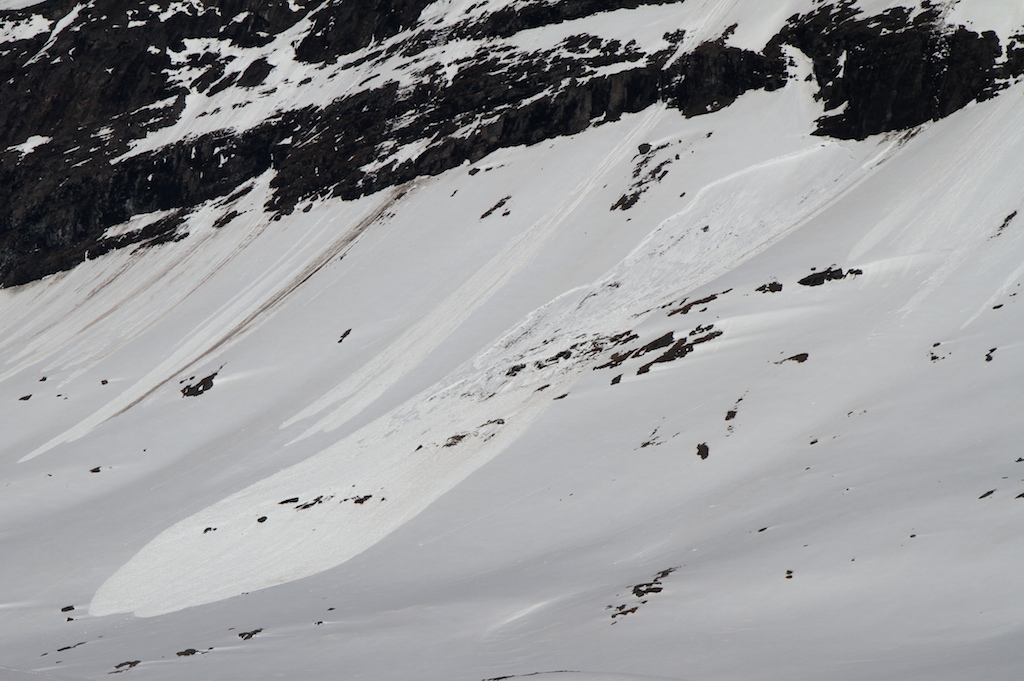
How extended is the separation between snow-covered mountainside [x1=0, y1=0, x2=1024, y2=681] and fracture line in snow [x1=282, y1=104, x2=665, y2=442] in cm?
31

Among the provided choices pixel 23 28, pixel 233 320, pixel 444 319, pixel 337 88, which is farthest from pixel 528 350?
pixel 23 28

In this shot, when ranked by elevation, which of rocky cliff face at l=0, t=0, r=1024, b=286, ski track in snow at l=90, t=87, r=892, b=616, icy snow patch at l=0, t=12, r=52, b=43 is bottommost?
ski track in snow at l=90, t=87, r=892, b=616

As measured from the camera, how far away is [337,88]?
7994cm

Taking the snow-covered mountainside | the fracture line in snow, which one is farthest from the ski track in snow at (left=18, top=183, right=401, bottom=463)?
the fracture line in snow

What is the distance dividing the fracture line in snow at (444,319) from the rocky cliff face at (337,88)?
8.68 metres

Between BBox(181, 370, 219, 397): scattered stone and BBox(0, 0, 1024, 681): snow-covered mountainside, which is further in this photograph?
BBox(181, 370, 219, 397): scattered stone

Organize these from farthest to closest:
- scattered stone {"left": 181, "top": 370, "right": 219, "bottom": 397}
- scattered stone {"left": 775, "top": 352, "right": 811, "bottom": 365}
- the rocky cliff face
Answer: the rocky cliff face < scattered stone {"left": 181, "top": 370, "right": 219, "bottom": 397} < scattered stone {"left": 775, "top": 352, "right": 811, "bottom": 365}

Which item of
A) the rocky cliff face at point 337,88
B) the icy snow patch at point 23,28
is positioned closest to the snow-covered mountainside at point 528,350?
the rocky cliff face at point 337,88

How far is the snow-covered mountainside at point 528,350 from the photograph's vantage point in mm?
18344

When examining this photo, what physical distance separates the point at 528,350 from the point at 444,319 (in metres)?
8.36

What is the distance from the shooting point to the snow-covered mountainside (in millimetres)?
18344

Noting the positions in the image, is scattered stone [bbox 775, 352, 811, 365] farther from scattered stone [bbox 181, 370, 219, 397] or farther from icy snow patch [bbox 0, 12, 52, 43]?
icy snow patch [bbox 0, 12, 52, 43]

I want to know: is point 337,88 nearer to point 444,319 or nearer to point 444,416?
point 444,319

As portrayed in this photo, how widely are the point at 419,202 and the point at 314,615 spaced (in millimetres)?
43675
